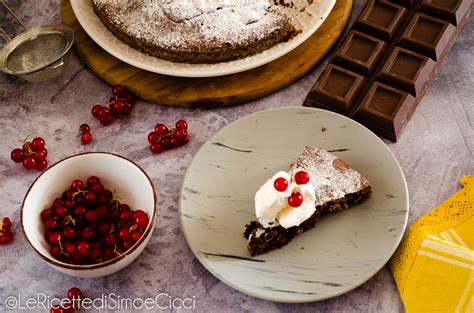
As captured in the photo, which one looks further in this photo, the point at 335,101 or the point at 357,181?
the point at 335,101

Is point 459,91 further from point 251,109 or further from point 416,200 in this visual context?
point 251,109

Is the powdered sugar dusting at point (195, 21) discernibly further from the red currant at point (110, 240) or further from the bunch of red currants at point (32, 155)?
the red currant at point (110, 240)

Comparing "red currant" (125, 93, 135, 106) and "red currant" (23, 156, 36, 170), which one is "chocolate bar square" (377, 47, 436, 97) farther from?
"red currant" (23, 156, 36, 170)

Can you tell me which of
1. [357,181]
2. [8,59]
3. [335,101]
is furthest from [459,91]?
[8,59]

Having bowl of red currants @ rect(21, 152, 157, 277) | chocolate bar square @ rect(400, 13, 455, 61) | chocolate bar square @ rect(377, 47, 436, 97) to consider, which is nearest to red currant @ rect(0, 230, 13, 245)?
bowl of red currants @ rect(21, 152, 157, 277)

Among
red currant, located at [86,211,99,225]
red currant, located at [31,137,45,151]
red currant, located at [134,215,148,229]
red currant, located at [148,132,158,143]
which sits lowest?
red currant, located at [31,137,45,151]

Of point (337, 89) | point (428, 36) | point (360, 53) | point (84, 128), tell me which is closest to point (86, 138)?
point (84, 128)
